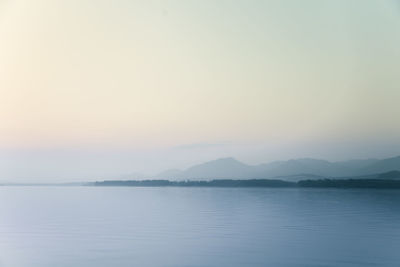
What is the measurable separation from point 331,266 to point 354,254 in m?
1.91

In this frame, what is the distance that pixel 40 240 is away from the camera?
14359 millimetres

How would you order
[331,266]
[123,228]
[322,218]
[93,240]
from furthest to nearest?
[322,218], [123,228], [93,240], [331,266]

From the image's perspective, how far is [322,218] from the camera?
2003cm

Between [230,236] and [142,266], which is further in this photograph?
[230,236]

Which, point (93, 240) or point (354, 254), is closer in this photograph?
point (354, 254)

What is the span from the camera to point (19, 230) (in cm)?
1714

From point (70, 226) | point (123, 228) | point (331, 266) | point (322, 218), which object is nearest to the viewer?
point (331, 266)

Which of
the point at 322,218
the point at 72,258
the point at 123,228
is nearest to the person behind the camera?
the point at 72,258

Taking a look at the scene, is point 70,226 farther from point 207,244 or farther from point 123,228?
point 207,244

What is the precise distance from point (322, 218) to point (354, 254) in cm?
877

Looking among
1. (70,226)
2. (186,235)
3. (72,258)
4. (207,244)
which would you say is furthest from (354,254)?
(70,226)

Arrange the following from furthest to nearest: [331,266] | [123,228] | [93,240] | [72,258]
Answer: [123,228] → [93,240] → [72,258] → [331,266]

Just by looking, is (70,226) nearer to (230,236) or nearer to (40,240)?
(40,240)

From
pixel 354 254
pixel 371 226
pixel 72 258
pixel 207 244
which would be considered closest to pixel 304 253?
pixel 354 254
